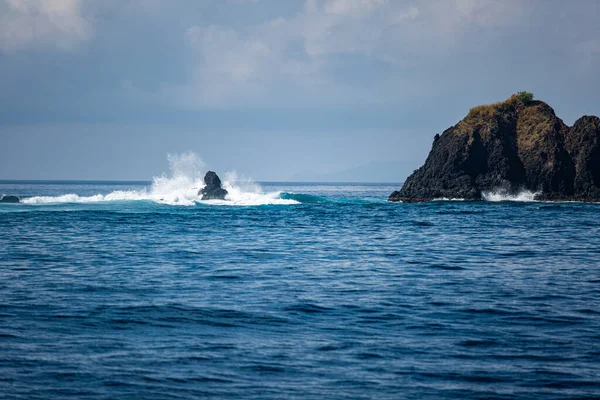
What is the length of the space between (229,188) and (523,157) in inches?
1752

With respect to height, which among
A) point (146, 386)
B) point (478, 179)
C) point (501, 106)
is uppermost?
point (501, 106)

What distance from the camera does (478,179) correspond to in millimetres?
99438

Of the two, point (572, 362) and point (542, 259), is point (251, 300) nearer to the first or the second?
point (572, 362)

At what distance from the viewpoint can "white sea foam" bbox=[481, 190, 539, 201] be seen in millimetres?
95500

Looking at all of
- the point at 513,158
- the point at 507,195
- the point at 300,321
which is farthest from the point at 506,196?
the point at 300,321

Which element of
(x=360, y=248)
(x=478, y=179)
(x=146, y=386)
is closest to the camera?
(x=146, y=386)

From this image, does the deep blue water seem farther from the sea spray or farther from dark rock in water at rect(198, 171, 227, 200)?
the sea spray

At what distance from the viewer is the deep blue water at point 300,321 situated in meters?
11.1

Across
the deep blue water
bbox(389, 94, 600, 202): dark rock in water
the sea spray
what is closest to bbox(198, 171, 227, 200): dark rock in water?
bbox(389, 94, 600, 202): dark rock in water

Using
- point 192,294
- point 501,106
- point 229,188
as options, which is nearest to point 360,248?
point 192,294

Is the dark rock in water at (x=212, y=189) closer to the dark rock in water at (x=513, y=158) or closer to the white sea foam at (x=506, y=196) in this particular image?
the dark rock in water at (x=513, y=158)

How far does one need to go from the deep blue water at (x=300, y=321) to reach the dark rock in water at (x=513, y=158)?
213 feet

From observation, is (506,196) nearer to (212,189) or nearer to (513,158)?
(513,158)

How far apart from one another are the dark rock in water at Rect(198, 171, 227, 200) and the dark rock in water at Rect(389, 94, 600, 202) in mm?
25859
